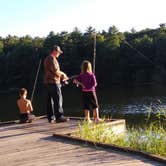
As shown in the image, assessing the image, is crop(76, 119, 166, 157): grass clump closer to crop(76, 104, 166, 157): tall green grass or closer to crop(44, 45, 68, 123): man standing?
crop(76, 104, 166, 157): tall green grass

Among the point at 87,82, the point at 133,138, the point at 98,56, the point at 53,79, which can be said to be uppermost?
the point at 98,56

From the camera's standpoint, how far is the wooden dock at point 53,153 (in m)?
6.65

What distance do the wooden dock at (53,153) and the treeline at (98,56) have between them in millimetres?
69532

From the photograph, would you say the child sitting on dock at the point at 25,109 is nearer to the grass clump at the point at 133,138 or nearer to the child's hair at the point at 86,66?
the child's hair at the point at 86,66

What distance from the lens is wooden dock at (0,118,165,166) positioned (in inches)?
262

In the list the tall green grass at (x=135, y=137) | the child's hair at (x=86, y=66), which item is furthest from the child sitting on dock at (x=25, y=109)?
the tall green grass at (x=135, y=137)

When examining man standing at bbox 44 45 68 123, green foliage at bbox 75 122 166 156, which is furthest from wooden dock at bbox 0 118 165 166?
man standing at bbox 44 45 68 123

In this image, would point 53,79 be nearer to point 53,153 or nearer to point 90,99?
point 90,99

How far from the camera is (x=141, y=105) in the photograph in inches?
1604

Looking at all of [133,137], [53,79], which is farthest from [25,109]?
[133,137]

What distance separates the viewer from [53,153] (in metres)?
7.43

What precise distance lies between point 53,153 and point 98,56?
8476 cm

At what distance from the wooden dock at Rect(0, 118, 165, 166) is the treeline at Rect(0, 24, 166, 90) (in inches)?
2737

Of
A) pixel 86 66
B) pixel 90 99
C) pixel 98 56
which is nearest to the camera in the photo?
pixel 86 66
